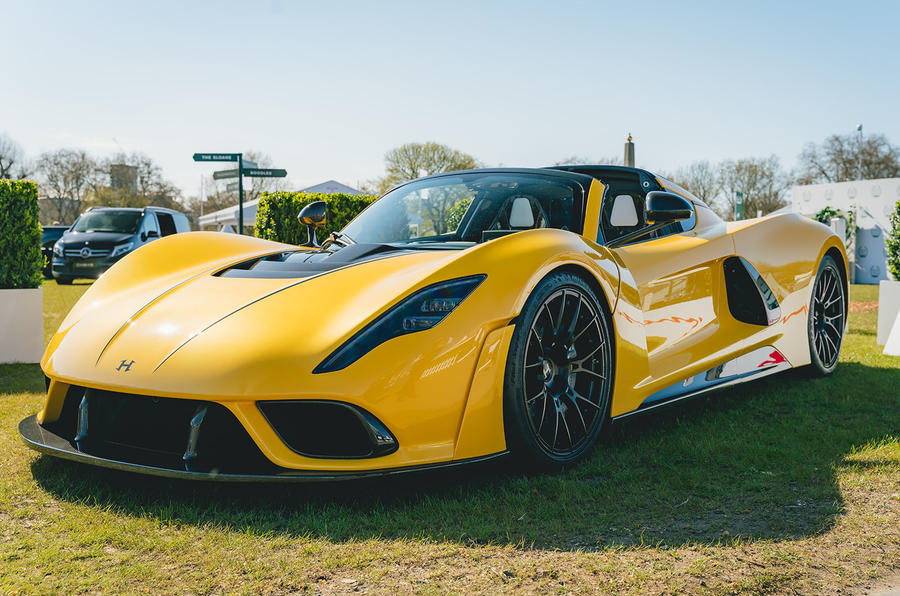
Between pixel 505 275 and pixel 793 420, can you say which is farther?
pixel 793 420

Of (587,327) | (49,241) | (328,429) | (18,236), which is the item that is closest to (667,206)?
(587,327)

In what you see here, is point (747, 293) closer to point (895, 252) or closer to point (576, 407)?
point (576, 407)

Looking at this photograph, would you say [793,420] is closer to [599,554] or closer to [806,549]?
[806,549]

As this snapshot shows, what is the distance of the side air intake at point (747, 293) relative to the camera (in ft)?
14.0

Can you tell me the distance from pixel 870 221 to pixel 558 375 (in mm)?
21828

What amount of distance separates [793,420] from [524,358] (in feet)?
6.56

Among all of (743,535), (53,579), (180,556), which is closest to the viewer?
(53,579)

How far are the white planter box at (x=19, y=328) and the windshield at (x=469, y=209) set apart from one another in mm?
3558

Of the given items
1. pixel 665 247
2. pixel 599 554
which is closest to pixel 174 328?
pixel 599 554

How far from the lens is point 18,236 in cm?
636

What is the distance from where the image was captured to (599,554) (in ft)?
7.52

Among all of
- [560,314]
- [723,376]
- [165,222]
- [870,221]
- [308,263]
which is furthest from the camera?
[870,221]

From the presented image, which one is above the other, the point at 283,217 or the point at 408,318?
the point at 283,217

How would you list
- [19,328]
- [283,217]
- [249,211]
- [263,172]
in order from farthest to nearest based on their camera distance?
[249,211] < [263,172] < [283,217] < [19,328]
